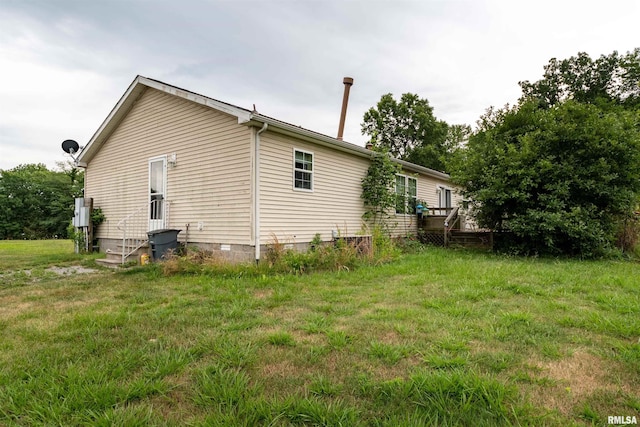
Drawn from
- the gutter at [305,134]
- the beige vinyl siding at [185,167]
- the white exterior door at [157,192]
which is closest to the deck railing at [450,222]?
the gutter at [305,134]

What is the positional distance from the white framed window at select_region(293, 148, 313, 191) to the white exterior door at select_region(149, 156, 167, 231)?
3.67m

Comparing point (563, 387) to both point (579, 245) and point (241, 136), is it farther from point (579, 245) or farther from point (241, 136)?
point (579, 245)

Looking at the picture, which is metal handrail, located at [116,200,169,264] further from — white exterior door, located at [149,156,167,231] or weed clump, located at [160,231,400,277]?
weed clump, located at [160,231,400,277]

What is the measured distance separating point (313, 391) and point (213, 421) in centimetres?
63

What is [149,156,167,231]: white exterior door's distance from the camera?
892 centimetres

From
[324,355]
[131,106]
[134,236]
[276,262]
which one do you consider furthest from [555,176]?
[131,106]

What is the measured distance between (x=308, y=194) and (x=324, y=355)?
20.0ft

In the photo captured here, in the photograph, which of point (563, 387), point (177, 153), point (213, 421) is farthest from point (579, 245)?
point (177, 153)

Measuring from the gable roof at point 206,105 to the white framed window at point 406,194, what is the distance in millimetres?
610

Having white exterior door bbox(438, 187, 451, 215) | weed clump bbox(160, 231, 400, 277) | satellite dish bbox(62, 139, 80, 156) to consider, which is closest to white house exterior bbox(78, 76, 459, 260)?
satellite dish bbox(62, 139, 80, 156)

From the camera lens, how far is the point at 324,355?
2684 millimetres

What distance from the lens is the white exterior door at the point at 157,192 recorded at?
8922mm

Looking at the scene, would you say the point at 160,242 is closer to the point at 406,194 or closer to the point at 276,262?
the point at 276,262

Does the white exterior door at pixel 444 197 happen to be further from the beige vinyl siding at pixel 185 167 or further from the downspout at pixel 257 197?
the beige vinyl siding at pixel 185 167
